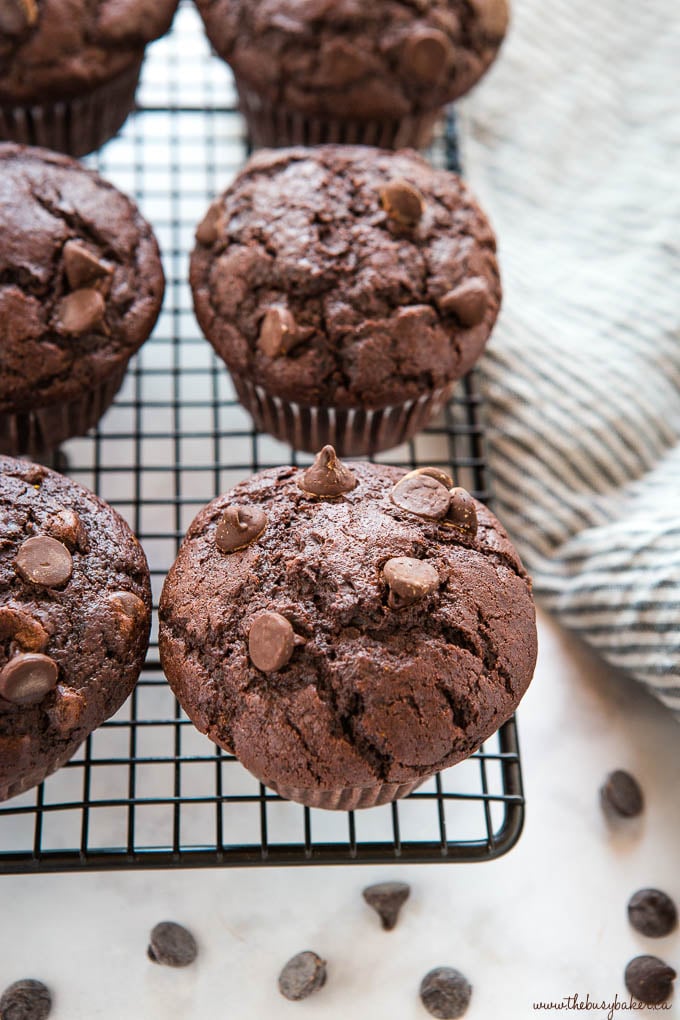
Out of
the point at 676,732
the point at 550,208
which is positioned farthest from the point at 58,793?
the point at 550,208

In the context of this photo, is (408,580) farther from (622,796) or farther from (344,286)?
(622,796)

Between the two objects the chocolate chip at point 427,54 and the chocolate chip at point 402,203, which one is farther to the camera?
the chocolate chip at point 427,54

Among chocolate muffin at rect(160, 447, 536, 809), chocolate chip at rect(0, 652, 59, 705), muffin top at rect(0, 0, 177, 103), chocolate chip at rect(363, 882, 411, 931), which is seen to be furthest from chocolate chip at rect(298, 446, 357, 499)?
muffin top at rect(0, 0, 177, 103)

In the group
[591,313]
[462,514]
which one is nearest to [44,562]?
[462,514]

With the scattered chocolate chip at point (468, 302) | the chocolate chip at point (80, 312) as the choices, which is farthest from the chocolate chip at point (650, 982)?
the chocolate chip at point (80, 312)

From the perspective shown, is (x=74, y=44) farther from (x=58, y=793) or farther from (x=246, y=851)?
(x=246, y=851)

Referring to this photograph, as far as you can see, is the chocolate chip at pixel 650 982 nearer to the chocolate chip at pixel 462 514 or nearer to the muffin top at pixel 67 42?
the chocolate chip at pixel 462 514
